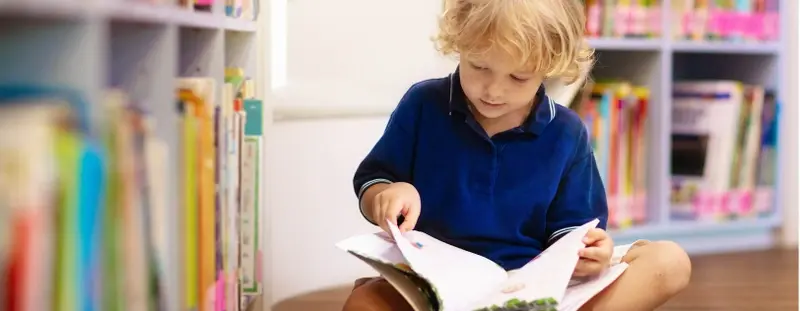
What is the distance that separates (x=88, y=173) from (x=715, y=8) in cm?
183

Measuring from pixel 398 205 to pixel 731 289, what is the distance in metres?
0.90

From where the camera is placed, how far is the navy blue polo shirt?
1.20 meters

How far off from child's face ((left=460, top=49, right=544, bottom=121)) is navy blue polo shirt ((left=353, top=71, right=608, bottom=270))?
6cm

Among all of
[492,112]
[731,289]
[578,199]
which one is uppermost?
[492,112]

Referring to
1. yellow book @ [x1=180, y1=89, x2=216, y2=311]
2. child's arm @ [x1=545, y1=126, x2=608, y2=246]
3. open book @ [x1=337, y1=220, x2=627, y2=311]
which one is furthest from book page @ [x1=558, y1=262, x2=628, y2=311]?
yellow book @ [x1=180, y1=89, x2=216, y2=311]

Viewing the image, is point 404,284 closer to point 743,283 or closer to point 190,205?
point 190,205

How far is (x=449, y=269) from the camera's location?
1037mm

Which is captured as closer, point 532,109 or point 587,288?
point 587,288

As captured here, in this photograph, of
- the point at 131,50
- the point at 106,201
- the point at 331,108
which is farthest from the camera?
the point at 331,108

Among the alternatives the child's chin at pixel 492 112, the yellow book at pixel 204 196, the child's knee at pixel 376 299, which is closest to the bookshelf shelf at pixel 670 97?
the child's chin at pixel 492 112

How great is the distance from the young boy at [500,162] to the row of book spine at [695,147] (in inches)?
32.0

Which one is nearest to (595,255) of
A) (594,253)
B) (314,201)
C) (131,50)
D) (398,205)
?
(594,253)

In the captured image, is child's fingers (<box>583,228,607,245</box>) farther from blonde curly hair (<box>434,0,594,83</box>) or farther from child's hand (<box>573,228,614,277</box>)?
blonde curly hair (<box>434,0,594,83</box>)

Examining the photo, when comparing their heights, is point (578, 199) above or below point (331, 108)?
below
